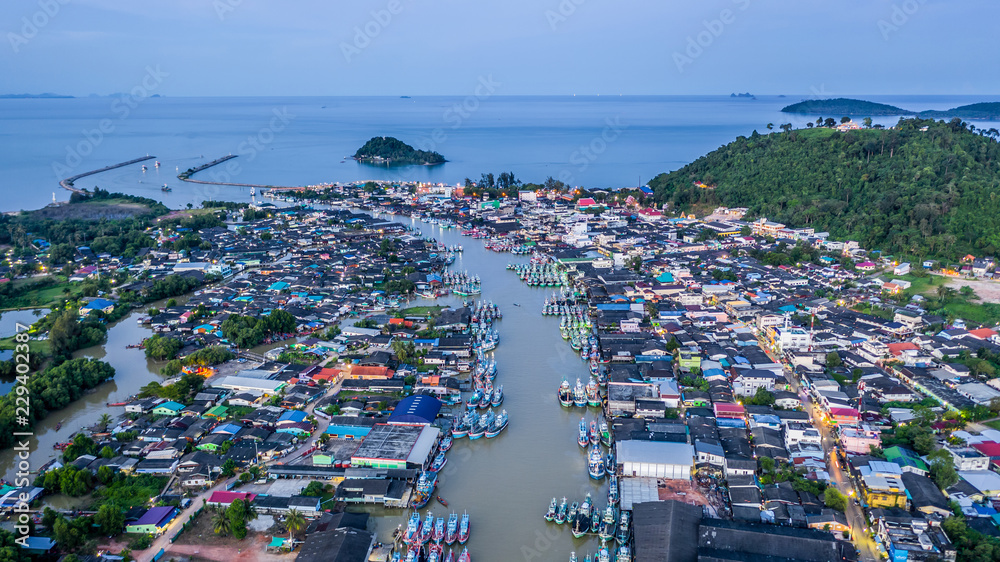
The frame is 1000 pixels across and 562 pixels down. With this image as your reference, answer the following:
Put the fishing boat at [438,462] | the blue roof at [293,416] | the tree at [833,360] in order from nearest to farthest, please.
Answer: the fishing boat at [438,462], the blue roof at [293,416], the tree at [833,360]

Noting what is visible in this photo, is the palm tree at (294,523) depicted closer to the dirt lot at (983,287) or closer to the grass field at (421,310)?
the grass field at (421,310)

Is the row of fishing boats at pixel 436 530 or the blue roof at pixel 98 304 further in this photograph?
the blue roof at pixel 98 304

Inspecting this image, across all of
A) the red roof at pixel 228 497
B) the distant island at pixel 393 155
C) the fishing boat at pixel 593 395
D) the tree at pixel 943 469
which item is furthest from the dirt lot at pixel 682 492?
the distant island at pixel 393 155

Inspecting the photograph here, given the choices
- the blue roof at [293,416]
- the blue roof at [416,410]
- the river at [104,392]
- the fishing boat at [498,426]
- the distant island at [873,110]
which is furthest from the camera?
the distant island at [873,110]

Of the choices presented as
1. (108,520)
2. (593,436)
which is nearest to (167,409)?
(108,520)

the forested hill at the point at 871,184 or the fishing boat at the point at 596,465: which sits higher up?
the forested hill at the point at 871,184

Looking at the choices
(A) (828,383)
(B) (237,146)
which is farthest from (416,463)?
(B) (237,146)

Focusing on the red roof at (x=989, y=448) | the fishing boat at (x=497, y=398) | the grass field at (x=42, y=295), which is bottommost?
the fishing boat at (x=497, y=398)

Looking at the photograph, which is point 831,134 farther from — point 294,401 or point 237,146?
point 237,146
